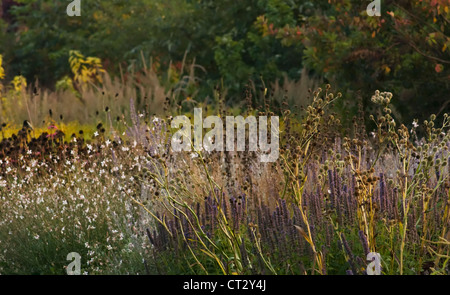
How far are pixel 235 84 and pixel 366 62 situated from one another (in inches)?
152

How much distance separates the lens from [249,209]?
14.1ft

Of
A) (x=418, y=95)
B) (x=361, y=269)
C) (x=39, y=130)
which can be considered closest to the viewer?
(x=361, y=269)

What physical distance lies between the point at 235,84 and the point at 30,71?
732cm

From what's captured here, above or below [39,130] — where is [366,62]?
above

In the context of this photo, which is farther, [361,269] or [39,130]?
[39,130]

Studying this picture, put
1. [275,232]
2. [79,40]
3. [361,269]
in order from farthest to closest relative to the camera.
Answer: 1. [79,40]
2. [275,232]
3. [361,269]

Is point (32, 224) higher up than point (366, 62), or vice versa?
point (366, 62)

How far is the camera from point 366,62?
7.67 meters
